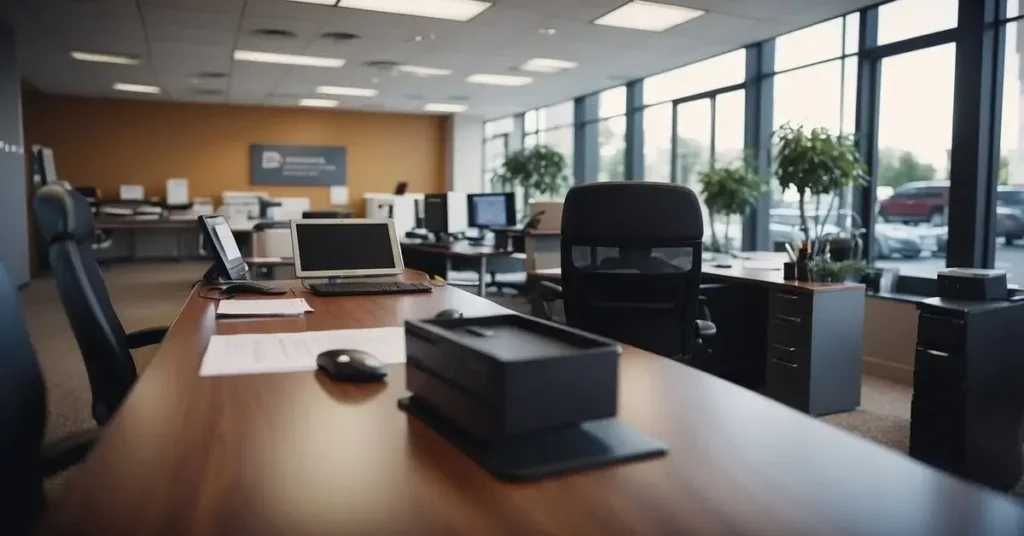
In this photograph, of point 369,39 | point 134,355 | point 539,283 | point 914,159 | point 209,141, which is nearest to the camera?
point 134,355

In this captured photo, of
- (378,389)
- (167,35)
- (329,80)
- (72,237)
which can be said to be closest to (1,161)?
(167,35)

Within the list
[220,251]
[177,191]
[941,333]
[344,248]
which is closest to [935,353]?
[941,333]

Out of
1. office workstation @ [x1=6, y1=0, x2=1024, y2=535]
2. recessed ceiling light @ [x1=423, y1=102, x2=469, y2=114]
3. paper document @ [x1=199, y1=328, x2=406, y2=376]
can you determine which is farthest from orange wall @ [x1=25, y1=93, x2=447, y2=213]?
paper document @ [x1=199, y1=328, x2=406, y2=376]

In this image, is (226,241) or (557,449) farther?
(226,241)

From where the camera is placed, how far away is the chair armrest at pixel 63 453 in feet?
5.10

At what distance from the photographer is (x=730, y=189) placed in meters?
6.38

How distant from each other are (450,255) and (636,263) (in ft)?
12.3

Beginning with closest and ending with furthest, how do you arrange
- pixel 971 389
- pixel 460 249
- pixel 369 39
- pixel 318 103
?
1. pixel 971 389
2. pixel 460 249
3. pixel 369 39
4. pixel 318 103

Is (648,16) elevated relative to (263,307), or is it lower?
elevated

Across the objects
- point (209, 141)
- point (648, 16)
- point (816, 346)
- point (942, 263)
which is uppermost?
point (648, 16)

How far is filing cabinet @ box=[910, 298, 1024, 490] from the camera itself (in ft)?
9.53

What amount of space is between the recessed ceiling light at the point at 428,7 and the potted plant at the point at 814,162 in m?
2.64

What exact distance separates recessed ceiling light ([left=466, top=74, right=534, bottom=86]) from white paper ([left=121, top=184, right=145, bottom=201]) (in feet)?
21.2

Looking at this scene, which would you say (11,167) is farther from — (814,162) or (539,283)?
(814,162)
